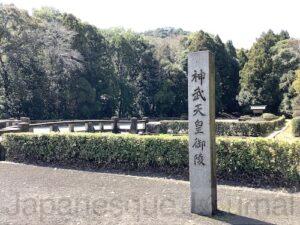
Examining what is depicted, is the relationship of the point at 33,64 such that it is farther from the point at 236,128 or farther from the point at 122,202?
the point at 122,202

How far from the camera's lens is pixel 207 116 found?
21.4 feet

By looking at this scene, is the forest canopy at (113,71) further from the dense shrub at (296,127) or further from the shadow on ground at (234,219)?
the shadow on ground at (234,219)

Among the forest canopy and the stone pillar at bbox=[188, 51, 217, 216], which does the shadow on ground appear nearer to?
the stone pillar at bbox=[188, 51, 217, 216]

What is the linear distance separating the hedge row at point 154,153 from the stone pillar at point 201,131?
2.21 meters

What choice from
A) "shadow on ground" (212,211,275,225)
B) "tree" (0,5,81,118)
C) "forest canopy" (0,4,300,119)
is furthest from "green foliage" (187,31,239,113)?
"shadow on ground" (212,211,275,225)

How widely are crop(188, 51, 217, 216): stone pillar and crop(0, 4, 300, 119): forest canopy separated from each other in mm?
26351

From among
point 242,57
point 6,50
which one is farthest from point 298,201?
point 242,57

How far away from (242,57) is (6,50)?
91.9 ft

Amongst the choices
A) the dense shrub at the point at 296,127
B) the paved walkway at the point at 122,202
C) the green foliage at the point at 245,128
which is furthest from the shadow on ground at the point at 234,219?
the green foliage at the point at 245,128

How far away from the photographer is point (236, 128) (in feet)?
74.6

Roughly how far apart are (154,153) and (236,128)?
13925 mm

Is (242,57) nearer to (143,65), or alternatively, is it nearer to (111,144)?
(143,65)

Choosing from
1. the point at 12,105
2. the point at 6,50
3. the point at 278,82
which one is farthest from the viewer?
the point at 278,82

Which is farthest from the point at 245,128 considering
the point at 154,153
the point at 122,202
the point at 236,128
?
the point at 122,202
